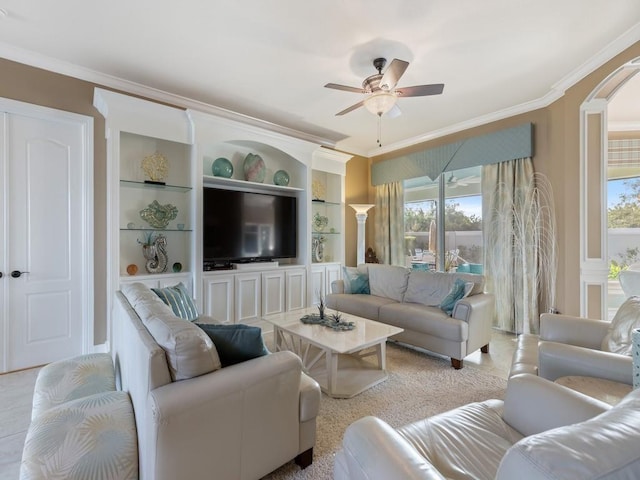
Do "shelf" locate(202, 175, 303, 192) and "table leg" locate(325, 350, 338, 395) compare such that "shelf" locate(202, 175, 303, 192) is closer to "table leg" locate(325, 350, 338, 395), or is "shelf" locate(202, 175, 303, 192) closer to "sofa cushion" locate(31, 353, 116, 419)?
"sofa cushion" locate(31, 353, 116, 419)

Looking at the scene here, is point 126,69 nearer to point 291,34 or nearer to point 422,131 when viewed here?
point 291,34

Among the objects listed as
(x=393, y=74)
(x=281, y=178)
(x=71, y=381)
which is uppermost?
(x=393, y=74)

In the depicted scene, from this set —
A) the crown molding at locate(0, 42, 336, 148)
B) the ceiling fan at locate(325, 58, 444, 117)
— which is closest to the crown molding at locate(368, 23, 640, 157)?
the ceiling fan at locate(325, 58, 444, 117)

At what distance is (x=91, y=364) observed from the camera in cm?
211

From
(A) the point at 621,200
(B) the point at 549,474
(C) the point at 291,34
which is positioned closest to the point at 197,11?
(C) the point at 291,34

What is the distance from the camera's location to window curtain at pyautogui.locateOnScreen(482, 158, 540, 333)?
3.72m

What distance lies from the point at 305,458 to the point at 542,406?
1.19 meters

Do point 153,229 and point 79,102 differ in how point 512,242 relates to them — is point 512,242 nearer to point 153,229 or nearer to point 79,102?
point 153,229

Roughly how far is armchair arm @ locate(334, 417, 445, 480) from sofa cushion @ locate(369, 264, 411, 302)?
2.95 metres

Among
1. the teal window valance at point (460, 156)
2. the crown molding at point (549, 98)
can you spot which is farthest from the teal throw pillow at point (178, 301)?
the crown molding at point (549, 98)

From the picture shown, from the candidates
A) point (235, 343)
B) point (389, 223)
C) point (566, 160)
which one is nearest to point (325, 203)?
point (389, 223)

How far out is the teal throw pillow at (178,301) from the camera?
8.44 ft

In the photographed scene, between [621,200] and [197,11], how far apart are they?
18.4ft

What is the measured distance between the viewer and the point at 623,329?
72.2 inches
